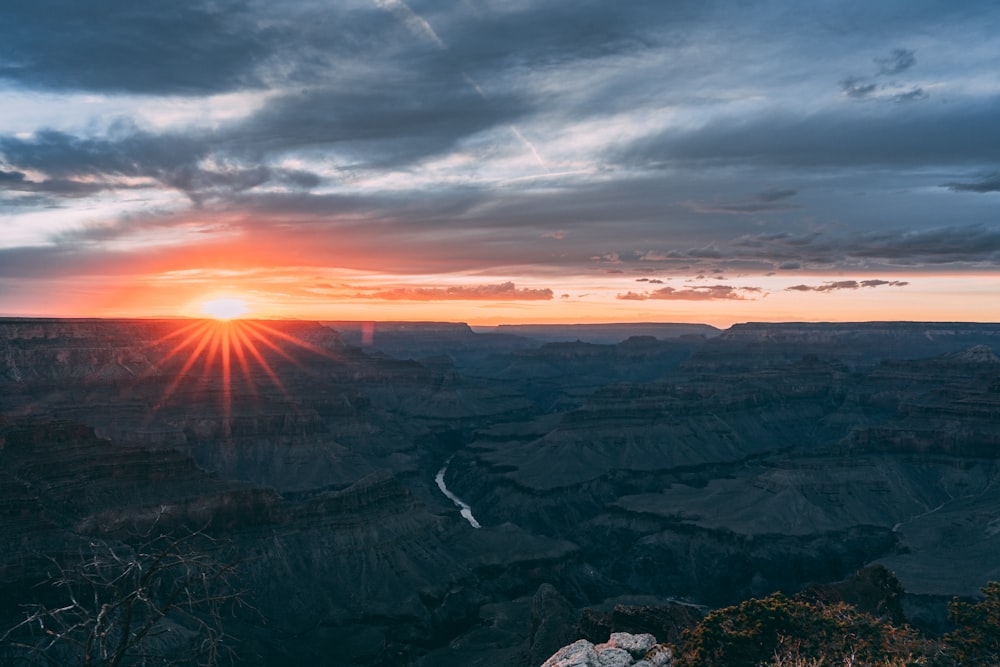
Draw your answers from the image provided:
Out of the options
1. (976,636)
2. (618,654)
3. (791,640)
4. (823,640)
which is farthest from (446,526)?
(976,636)

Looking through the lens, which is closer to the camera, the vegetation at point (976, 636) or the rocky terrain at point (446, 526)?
the vegetation at point (976, 636)

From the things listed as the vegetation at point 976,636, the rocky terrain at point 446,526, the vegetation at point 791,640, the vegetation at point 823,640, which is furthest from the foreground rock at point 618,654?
the vegetation at point 976,636

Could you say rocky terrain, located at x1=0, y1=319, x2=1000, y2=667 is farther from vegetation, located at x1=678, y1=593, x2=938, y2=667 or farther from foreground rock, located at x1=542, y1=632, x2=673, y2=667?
foreground rock, located at x1=542, y1=632, x2=673, y2=667

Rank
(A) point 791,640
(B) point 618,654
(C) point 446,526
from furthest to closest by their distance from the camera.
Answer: (C) point 446,526, (A) point 791,640, (B) point 618,654

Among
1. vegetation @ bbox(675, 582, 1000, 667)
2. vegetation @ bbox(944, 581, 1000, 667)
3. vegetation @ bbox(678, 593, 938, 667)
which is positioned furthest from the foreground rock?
vegetation @ bbox(944, 581, 1000, 667)

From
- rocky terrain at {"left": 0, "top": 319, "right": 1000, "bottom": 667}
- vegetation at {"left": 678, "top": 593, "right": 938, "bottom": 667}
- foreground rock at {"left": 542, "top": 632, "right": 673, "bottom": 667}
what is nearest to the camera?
foreground rock at {"left": 542, "top": 632, "right": 673, "bottom": 667}

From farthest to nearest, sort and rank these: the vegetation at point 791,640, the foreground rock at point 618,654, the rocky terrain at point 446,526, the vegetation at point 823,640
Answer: the rocky terrain at point 446,526, the vegetation at point 823,640, the vegetation at point 791,640, the foreground rock at point 618,654

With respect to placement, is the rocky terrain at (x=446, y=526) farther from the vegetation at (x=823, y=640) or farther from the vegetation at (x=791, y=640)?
the vegetation at (x=823, y=640)

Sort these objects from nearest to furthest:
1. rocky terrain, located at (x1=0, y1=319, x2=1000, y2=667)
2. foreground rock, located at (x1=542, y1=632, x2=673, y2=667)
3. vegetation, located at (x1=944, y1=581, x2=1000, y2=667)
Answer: foreground rock, located at (x1=542, y1=632, x2=673, y2=667) → vegetation, located at (x1=944, y1=581, x2=1000, y2=667) → rocky terrain, located at (x1=0, y1=319, x2=1000, y2=667)

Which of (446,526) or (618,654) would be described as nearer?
(618,654)

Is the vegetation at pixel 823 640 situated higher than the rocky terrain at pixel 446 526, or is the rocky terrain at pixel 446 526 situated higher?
the vegetation at pixel 823 640

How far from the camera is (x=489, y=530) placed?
5507 inches

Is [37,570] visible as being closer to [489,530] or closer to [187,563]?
[489,530]

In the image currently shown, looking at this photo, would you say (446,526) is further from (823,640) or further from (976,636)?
(976,636)
